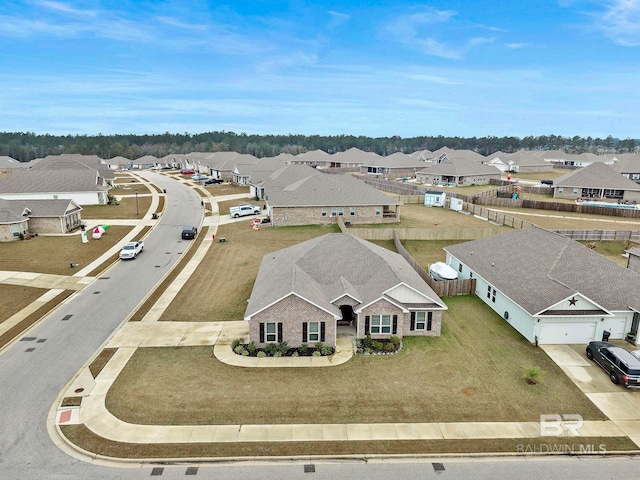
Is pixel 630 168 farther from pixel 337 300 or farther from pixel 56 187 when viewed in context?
pixel 56 187

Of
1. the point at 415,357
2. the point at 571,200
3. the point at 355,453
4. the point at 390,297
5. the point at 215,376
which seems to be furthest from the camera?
the point at 571,200

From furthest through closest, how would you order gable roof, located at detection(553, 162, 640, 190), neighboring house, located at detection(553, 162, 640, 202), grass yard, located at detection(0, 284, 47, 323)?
gable roof, located at detection(553, 162, 640, 190)
neighboring house, located at detection(553, 162, 640, 202)
grass yard, located at detection(0, 284, 47, 323)

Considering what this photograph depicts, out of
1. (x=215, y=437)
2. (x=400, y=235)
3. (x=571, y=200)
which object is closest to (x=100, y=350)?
(x=215, y=437)

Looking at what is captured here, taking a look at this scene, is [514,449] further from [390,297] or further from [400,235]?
[400,235]

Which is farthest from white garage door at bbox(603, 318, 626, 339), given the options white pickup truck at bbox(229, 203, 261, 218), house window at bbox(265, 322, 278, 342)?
white pickup truck at bbox(229, 203, 261, 218)

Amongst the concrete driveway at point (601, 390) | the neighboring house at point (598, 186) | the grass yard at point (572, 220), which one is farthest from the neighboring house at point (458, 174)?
the concrete driveway at point (601, 390)

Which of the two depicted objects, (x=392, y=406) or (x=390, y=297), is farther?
(x=390, y=297)

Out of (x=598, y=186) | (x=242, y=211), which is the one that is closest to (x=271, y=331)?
(x=242, y=211)

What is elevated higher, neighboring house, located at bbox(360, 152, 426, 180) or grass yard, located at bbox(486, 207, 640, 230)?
neighboring house, located at bbox(360, 152, 426, 180)

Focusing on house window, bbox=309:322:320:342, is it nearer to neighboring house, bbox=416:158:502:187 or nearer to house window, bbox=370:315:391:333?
house window, bbox=370:315:391:333
